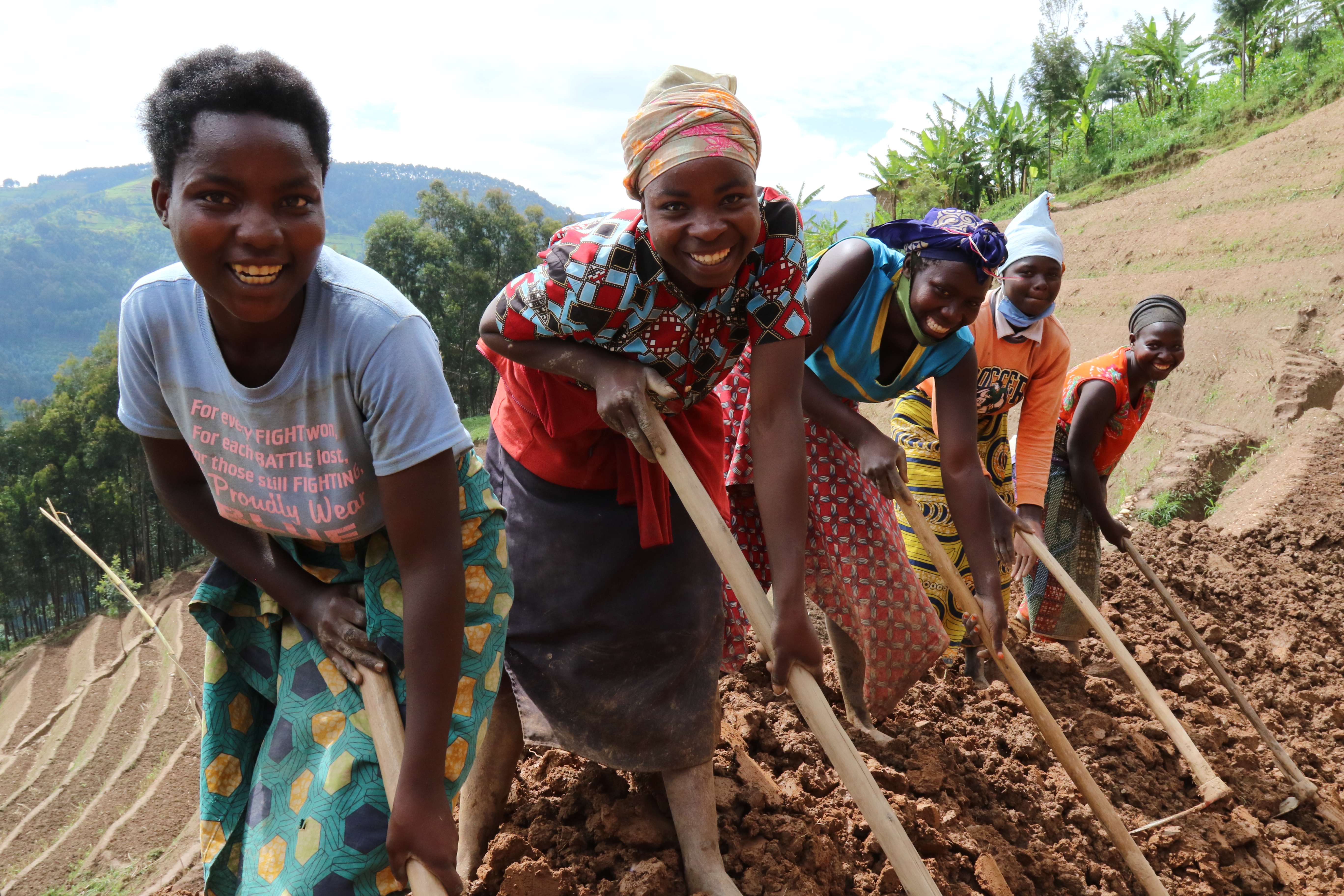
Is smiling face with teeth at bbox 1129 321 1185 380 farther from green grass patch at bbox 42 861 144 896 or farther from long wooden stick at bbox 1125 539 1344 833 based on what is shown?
green grass patch at bbox 42 861 144 896

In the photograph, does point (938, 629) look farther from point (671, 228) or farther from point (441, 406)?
point (441, 406)

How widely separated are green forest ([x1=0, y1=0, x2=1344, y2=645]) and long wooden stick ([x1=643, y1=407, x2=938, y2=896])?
14.5 metres

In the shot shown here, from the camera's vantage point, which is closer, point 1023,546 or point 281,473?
point 281,473

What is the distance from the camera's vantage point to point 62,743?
70.5ft

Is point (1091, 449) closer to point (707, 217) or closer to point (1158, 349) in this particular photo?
point (1158, 349)

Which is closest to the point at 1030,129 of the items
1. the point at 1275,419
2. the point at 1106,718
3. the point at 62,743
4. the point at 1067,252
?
the point at 1067,252

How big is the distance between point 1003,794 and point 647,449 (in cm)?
188

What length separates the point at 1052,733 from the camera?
2.37 metres

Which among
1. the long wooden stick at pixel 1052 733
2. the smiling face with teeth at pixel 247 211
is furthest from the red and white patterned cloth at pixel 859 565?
the smiling face with teeth at pixel 247 211

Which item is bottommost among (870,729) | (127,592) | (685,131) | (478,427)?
(478,427)

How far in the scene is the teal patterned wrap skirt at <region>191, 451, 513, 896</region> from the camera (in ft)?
4.57

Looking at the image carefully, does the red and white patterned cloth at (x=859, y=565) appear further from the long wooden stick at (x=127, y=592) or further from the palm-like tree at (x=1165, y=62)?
the palm-like tree at (x=1165, y=62)

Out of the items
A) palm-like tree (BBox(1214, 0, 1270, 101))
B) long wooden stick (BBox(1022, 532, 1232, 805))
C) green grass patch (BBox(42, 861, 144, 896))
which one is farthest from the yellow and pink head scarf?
palm-like tree (BBox(1214, 0, 1270, 101))

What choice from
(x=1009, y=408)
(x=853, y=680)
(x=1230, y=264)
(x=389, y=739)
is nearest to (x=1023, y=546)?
(x=1009, y=408)
